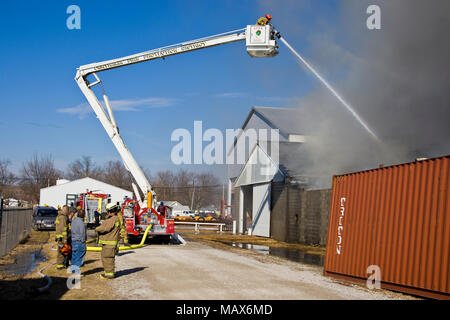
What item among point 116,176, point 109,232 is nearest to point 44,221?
point 109,232

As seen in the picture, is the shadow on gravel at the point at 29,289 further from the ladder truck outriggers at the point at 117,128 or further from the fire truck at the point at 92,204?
the fire truck at the point at 92,204

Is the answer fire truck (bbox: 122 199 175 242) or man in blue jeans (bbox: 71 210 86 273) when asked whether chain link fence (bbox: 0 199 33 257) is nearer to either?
man in blue jeans (bbox: 71 210 86 273)

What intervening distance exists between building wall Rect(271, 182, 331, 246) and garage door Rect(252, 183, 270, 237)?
2.86 feet

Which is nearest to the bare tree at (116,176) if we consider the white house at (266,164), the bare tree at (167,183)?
the bare tree at (167,183)

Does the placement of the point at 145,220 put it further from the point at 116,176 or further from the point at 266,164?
the point at 116,176

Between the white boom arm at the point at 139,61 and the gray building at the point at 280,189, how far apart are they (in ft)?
30.0

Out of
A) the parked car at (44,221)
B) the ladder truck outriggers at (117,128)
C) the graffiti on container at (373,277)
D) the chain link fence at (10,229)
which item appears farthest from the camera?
the parked car at (44,221)

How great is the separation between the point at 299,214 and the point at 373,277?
15.1m

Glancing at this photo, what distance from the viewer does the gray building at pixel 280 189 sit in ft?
80.7

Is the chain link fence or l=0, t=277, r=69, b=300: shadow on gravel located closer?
l=0, t=277, r=69, b=300: shadow on gravel

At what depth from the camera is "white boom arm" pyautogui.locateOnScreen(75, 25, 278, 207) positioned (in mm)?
15789

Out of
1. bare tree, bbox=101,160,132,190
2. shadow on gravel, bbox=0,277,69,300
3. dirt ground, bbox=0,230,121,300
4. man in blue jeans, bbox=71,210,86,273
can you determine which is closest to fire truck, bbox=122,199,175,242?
dirt ground, bbox=0,230,121,300

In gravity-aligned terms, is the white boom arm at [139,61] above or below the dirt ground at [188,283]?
above
